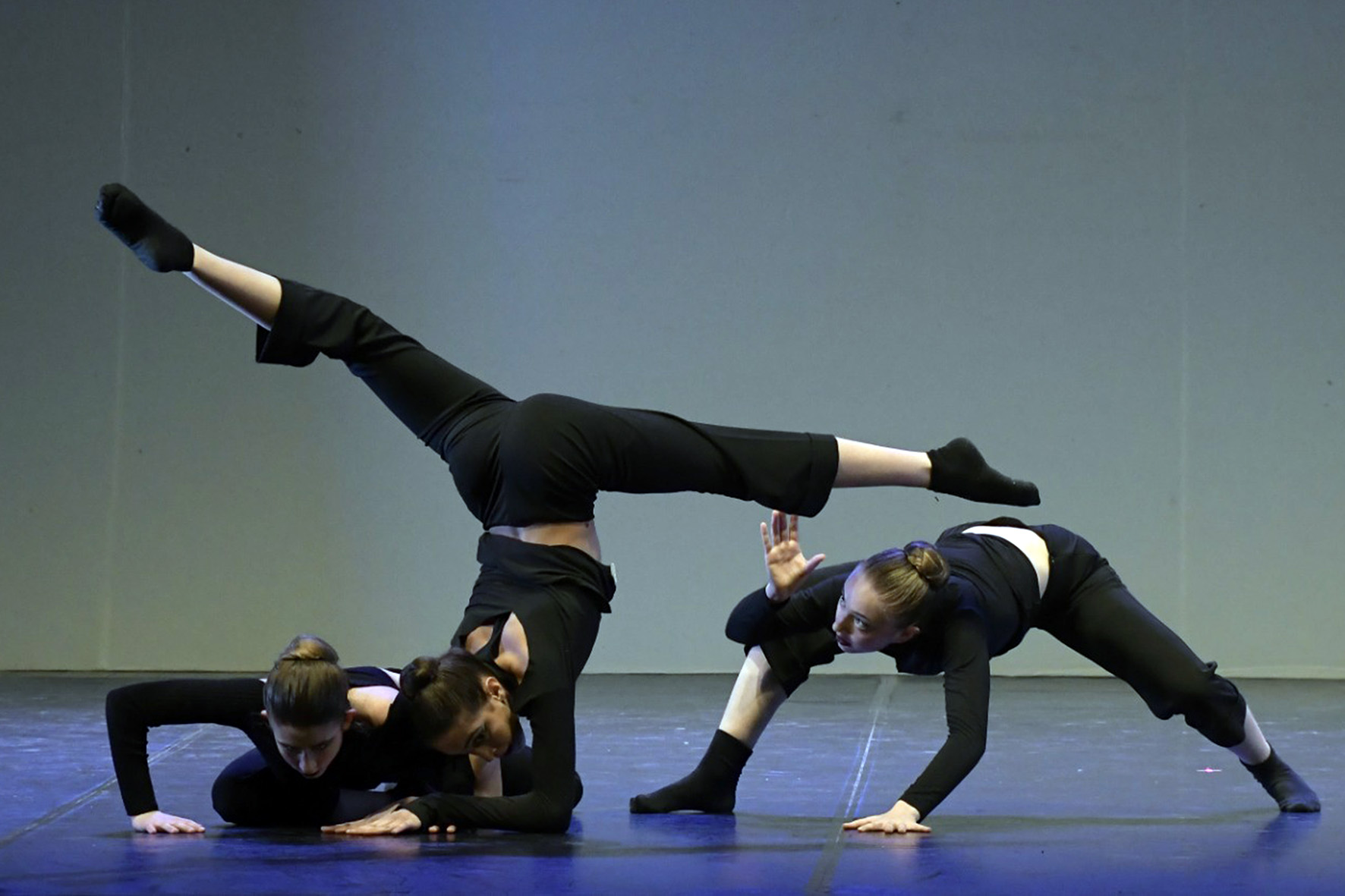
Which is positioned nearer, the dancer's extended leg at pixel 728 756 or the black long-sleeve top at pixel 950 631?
the black long-sleeve top at pixel 950 631

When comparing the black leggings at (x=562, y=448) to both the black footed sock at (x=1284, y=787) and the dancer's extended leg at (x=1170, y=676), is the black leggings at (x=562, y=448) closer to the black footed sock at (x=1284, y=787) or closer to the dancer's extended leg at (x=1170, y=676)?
the dancer's extended leg at (x=1170, y=676)

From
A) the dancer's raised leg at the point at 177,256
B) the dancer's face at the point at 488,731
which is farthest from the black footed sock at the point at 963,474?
the dancer's raised leg at the point at 177,256

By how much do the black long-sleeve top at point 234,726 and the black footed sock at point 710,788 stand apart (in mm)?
450

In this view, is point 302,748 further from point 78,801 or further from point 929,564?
point 929,564

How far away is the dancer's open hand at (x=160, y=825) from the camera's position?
9.88 ft

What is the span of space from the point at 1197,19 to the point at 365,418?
355 cm

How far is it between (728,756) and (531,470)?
→ 74 centimetres

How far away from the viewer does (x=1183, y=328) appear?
6000 mm

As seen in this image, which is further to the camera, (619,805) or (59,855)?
(619,805)

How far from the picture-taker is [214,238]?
6.20 meters

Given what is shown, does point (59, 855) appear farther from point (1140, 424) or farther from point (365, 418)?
point (1140, 424)

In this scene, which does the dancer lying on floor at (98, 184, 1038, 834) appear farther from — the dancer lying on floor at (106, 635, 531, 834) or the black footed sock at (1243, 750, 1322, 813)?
the black footed sock at (1243, 750, 1322, 813)

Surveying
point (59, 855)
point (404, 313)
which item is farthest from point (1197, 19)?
point (59, 855)

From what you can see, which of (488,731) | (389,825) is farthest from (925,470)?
(389,825)
